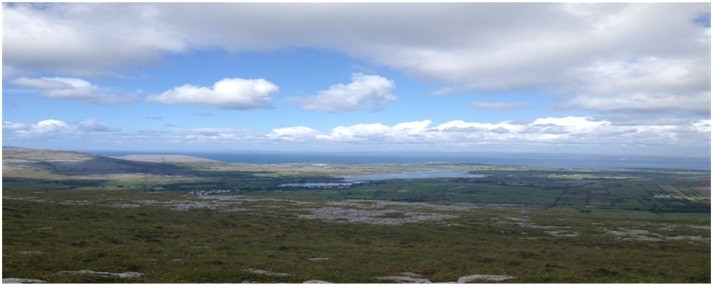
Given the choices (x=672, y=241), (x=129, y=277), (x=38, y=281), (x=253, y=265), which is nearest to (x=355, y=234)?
(x=253, y=265)

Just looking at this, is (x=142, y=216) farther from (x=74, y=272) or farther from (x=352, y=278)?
(x=352, y=278)

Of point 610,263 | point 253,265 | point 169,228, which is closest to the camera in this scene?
point 253,265

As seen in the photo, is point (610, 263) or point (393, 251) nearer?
point (610, 263)

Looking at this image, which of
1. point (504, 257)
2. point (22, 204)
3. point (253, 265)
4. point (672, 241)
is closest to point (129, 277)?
point (253, 265)

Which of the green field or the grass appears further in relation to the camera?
the grass

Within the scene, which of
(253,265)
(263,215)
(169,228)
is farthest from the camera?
(263,215)

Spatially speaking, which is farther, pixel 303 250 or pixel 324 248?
pixel 324 248

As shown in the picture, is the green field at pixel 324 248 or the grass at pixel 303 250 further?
the grass at pixel 303 250

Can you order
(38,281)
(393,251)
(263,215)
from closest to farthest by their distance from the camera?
(38,281) → (393,251) → (263,215)

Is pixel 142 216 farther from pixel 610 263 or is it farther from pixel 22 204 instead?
pixel 610 263
